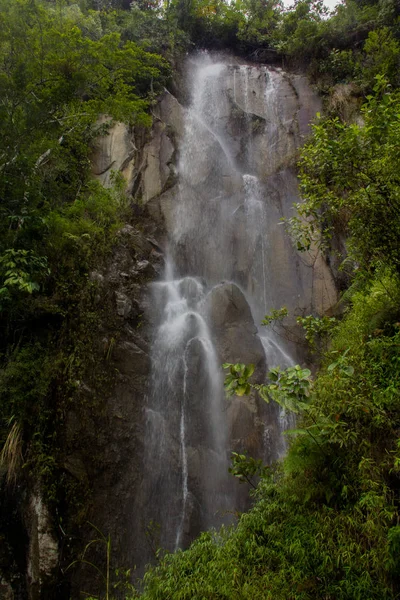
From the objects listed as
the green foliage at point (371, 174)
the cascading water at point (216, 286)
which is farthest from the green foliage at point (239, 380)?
the cascading water at point (216, 286)

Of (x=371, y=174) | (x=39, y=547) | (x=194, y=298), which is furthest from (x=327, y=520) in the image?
(x=194, y=298)

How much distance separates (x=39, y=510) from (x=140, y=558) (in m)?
1.86

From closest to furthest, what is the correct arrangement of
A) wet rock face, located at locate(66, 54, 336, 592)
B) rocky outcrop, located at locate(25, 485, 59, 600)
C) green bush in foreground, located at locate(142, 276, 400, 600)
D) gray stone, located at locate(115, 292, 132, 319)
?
green bush in foreground, located at locate(142, 276, 400, 600) → rocky outcrop, located at locate(25, 485, 59, 600) → wet rock face, located at locate(66, 54, 336, 592) → gray stone, located at locate(115, 292, 132, 319)

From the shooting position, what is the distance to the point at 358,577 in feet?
8.73

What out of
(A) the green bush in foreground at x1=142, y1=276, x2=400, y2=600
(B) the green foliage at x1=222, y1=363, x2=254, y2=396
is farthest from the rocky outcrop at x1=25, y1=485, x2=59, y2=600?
(B) the green foliage at x1=222, y1=363, x2=254, y2=396

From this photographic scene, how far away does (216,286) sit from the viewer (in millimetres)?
9531

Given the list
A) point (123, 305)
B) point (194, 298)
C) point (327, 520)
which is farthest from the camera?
point (194, 298)

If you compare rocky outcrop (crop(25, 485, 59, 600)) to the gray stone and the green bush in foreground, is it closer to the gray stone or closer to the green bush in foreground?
the green bush in foreground

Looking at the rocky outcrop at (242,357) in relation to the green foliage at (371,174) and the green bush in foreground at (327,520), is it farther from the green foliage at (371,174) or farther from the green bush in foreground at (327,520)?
the green foliage at (371,174)

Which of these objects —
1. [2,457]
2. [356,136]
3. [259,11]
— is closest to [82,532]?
Result: [2,457]

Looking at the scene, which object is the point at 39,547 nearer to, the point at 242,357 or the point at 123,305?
the point at 123,305

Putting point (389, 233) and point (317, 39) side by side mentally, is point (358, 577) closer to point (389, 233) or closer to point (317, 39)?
point (389, 233)

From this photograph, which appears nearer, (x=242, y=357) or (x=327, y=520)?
(x=327, y=520)

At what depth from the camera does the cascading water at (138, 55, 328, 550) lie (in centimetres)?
658
